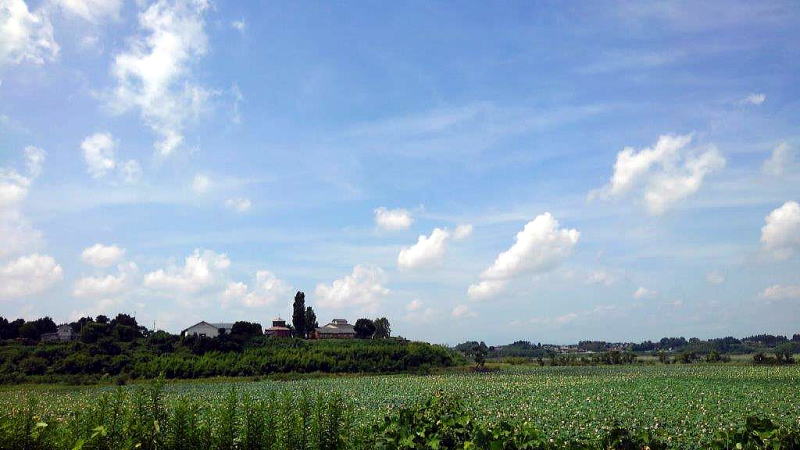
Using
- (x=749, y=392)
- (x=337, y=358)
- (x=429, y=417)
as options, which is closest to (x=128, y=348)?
(x=337, y=358)

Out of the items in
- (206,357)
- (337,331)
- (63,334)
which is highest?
(63,334)

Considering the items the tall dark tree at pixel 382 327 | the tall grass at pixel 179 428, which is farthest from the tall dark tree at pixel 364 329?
the tall grass at pixel 179 428

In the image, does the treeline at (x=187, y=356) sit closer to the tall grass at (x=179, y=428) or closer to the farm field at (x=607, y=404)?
the farm field at (x=607, y=404)

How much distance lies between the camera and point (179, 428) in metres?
13.8

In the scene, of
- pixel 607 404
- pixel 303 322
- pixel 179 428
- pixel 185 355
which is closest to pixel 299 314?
pixel 303 322

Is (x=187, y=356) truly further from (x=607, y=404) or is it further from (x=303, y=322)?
(x=607, y=404)

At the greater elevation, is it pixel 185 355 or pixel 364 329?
pixel 364 329

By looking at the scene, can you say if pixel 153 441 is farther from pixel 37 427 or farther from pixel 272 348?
pixel 272 348

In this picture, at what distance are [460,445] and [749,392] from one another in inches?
1571

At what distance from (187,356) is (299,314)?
3321 cm

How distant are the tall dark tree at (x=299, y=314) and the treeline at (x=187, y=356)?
1031 cm

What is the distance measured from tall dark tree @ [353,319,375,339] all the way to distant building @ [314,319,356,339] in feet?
6.01

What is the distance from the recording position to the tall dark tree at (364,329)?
12506 centimetres

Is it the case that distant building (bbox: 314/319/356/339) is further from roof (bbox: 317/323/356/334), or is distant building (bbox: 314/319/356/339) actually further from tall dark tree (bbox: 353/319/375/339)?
tall dark tree (bbox: 353/319/375/339)
